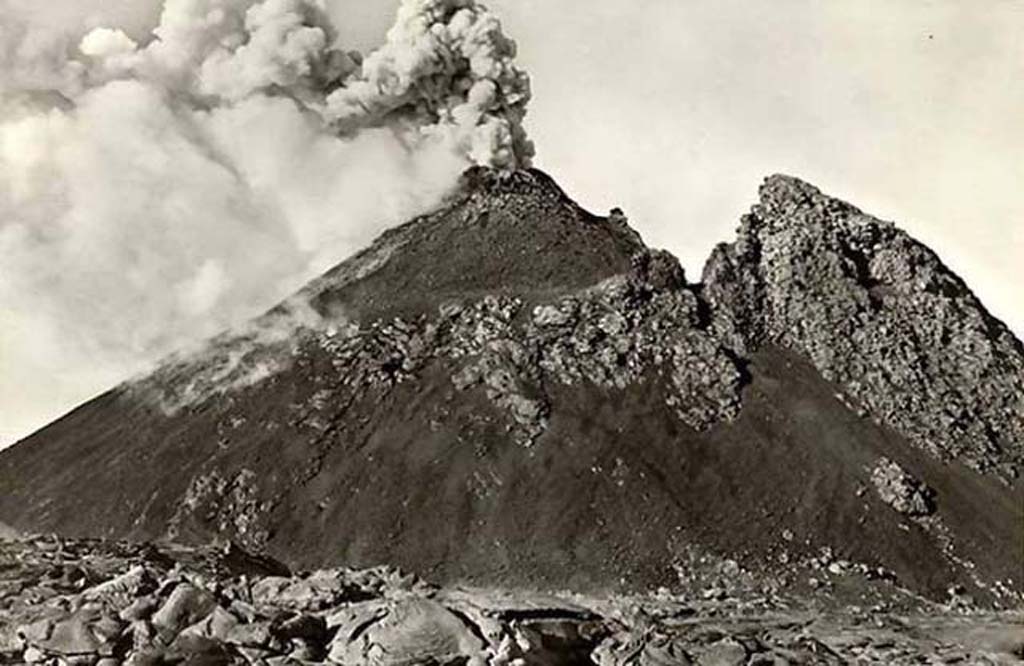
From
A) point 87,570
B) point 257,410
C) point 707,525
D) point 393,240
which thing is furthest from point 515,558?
point 393,240

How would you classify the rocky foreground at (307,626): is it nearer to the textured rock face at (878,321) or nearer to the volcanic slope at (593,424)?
the volcanic slope at (593,424)

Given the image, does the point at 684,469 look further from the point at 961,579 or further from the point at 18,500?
the point at 18,500

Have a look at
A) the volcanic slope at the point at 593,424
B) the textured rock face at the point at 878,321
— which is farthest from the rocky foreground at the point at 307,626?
the textured rock face at the point at 878,321

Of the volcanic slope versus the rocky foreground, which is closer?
the rocky foreground

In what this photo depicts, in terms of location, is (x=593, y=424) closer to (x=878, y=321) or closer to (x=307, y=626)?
(x=878, y=321)

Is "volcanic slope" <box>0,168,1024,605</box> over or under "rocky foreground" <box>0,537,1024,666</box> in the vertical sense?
over

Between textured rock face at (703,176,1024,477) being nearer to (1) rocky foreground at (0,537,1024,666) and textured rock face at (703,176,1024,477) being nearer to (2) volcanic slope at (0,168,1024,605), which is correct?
(2) volcanic slope at (0,168,1024,605)

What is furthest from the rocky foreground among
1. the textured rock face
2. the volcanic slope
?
the textured rock face
